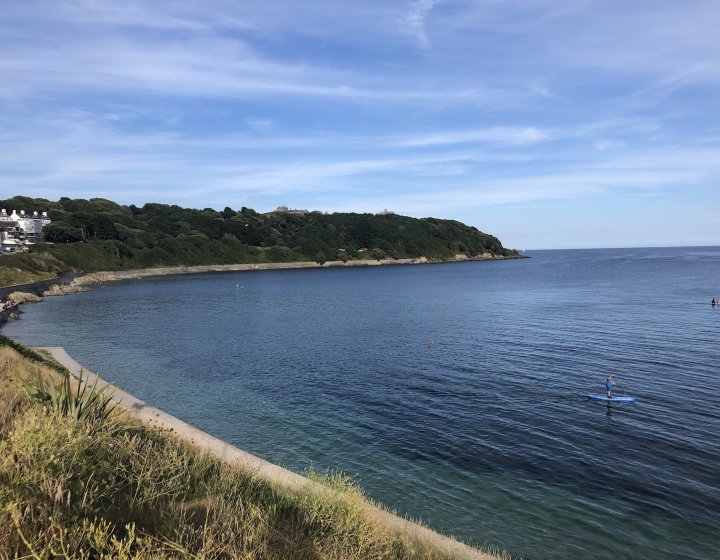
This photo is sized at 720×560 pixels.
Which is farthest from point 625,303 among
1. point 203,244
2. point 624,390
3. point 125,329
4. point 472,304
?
point 203,244

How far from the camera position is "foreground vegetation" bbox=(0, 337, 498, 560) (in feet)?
21.1

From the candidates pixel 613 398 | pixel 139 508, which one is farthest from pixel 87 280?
pixel 139 508

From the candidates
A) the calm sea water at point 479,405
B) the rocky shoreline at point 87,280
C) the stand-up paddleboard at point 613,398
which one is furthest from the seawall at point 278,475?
the rocky shoreline at point 87,280

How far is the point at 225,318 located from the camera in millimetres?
69000

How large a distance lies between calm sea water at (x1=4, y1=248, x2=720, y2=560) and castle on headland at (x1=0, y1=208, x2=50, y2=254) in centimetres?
8845

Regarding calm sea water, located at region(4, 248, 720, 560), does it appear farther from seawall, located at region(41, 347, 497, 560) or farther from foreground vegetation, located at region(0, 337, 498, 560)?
foreground vegetation, located at region(0, 337, 498, 560)

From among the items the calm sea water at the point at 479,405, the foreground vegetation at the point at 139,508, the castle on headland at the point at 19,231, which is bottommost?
the calm sea water at the point at 479,405

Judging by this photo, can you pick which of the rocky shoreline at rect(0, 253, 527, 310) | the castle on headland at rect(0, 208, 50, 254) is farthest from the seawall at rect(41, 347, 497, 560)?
the castle on headland at rect(0, 208, 50, 254)

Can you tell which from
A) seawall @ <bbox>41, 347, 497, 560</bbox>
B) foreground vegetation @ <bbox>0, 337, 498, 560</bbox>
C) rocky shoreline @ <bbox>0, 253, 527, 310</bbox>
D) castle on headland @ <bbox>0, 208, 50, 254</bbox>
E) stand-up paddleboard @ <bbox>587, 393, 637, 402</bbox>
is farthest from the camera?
castle on headland @ <bbox>0, 208, 50, 254</bbox>

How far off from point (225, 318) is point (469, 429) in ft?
169

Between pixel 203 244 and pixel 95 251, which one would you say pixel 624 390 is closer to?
pixel 95 251

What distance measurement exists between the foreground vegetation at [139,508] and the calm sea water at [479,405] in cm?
741

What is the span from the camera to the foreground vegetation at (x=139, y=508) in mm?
6438

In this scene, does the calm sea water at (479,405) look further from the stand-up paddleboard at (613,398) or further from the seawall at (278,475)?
the seawall at (278,475)
